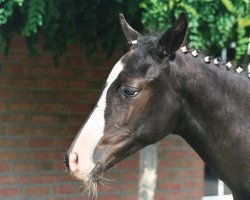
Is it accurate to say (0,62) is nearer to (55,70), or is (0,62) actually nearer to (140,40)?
(55,70)

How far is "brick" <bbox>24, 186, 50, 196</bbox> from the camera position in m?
5.03

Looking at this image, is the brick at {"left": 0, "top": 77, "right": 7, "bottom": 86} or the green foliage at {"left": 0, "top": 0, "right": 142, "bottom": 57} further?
the brick at {"left": 0, "top": 77, "right": 7, "bottom": 86}

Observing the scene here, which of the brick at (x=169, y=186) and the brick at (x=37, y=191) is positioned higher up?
the brick at (x=169, y=186)

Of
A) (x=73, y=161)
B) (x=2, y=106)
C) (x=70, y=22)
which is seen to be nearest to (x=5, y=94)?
(x=2, y=106)

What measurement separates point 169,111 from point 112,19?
5.90 ft

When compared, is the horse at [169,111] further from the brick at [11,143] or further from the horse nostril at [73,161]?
the brick at [11,143]

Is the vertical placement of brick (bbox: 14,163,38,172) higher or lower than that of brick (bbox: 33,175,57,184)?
higher

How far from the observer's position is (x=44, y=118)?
16.6 ft

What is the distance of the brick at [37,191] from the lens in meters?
5.03

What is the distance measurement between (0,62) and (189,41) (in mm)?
2007

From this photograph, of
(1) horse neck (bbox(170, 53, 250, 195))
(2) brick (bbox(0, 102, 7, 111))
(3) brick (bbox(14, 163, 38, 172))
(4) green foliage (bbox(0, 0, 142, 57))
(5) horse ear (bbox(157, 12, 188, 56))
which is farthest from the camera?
(3) brick (bbox(14, 163, 38, 172))

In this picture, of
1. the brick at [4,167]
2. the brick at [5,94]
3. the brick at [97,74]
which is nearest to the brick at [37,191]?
the brick at [4,167]

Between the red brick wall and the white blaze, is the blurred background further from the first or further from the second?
the white blaze

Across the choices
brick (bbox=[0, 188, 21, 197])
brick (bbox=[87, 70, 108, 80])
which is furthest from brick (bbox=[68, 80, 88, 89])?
brick (bbox=[0, 188, 21, 197])
